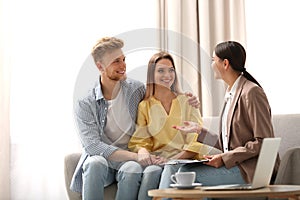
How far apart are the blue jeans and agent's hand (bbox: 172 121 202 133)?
7.8 inches

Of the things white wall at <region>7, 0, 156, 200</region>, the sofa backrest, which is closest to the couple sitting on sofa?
the sofa backrest

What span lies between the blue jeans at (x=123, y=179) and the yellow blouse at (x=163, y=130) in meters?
0.10

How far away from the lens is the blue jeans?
262cm

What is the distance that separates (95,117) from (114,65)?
259 mm

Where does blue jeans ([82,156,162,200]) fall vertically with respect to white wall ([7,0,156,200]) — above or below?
below

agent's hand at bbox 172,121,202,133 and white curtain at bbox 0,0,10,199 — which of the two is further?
white curtain at bbox 0,0,10,199

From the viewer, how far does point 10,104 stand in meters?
3.70

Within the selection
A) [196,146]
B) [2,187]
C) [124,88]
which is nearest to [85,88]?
[124,88]

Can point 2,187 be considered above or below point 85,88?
below

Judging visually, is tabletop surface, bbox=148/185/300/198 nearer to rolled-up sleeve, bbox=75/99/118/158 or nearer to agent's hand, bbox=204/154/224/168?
agent's hand, bbox=204/154/224/168

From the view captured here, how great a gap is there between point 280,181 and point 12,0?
2066mm

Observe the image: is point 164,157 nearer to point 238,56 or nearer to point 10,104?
point 238,56

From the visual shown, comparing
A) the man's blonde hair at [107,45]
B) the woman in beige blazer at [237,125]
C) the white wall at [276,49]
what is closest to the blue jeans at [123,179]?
the woman in beige blazer at [237,125]

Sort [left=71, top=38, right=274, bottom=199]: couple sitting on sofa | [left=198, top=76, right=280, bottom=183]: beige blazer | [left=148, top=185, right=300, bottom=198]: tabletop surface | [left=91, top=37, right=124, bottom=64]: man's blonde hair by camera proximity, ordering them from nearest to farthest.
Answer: [left=148, top=185, right=300, bottom=198]: tabletop surface, [left=198, top=76, right=280, bottom=183]: beige blazer, [left=71, top=38, right=274, bottom=199]: couple sitting on sofa, [left=91, top=37, right=124, bottom=64]: man's blonde hair
